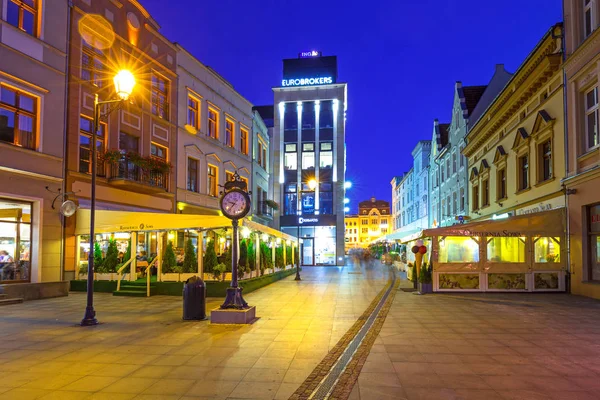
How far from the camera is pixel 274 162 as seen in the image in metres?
43.2

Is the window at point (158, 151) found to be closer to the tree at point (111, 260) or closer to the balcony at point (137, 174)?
the balcony at point (137, 174)

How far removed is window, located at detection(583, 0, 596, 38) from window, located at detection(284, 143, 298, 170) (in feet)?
94.6

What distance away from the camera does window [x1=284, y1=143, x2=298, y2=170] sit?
42938 millimetres

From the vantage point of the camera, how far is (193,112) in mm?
26672

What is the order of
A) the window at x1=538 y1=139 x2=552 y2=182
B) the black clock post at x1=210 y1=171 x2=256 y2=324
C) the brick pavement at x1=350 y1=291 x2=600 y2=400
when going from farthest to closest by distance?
the window at x1=538 y1=139 x2=552 y2=182, the black clock post at x1=210 y1=171 x2=256 y2=324, the brick pavement at x1=350 y1=291 x2=600 y2=400

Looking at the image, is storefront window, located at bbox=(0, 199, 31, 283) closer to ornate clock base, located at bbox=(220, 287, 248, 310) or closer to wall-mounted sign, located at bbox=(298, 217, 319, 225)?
ornate clock base, located at bbox=(220, 287, 248, 310)

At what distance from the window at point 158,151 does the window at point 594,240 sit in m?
18.3

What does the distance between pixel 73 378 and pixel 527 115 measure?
19.9m

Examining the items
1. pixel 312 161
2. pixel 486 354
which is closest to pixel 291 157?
pixel 312 161

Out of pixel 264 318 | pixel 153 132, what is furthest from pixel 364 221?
pixel 264 318

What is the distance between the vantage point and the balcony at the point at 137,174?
771 inches

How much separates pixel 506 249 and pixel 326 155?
2561cm

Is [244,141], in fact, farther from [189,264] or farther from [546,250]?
[546,250]

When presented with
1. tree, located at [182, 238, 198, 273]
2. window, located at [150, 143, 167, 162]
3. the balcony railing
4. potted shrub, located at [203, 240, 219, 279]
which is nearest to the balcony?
the balcony railing
